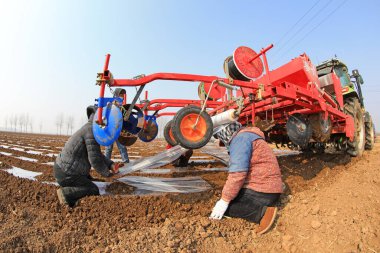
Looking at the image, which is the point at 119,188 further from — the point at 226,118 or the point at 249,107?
the point at 249,107

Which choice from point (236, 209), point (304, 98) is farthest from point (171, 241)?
point (304, 98)

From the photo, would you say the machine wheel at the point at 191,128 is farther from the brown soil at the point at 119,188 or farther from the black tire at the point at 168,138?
the black tire at the point at 168,138

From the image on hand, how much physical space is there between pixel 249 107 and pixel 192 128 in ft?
6.36

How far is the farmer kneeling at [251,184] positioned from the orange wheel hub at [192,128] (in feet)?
1.52

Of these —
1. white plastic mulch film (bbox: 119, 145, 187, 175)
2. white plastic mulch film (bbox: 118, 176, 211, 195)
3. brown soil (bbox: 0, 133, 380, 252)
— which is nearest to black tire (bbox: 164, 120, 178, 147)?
white plastic mulch film (bbox: 119, 145, 187, 175)

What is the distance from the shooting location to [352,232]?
7.48ft

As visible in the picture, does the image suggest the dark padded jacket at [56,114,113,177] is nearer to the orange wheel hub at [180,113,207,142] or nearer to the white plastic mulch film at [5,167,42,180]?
the orange wheel hub at [180,113,207,142]

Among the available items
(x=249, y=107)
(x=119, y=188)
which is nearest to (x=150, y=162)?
(x=119, y=188)

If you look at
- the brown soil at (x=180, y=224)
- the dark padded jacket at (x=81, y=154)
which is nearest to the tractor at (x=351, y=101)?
the brown soil at (x=180, y=224)

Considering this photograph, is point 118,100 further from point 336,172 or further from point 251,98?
point 336,172

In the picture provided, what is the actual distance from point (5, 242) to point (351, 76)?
842cm

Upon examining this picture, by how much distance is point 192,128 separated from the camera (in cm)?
300

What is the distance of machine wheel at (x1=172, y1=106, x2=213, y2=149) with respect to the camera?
2879 millimetres

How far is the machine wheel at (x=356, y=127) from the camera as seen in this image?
550cm
